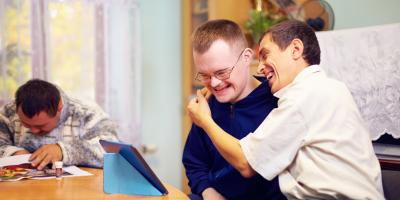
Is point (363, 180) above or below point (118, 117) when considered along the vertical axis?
above

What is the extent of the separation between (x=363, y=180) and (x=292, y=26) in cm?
50

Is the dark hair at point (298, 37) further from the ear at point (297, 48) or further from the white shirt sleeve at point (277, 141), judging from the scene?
the white shirt sleeve at point (277, 141)

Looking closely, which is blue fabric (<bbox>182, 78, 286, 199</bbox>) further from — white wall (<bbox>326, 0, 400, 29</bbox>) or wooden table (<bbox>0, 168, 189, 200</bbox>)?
white wall (<bbox>326, 0, 400, 29</bbox>)

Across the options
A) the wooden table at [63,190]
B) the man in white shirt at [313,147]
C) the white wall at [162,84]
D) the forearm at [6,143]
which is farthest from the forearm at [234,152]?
the white wall at [162,84]

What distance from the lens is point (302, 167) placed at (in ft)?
3.61

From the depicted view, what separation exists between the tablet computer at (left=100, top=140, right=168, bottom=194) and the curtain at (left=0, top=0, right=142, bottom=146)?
5.21 feet

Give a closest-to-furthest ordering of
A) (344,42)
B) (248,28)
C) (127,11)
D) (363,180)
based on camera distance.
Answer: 1. (363,180)
2. (344,42)
3. (248,28)
4. (127,11)

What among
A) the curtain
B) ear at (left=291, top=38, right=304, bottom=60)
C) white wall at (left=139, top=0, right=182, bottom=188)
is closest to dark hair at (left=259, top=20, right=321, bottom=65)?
ear at (left=291, top=38, right=304, bottom=60)

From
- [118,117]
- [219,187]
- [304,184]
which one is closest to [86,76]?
[118,117]

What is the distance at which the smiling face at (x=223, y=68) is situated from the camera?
144 centimetres

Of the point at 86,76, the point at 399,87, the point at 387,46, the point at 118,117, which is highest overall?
the point at 387,46

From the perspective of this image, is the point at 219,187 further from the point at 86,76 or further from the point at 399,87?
the point at 86,76

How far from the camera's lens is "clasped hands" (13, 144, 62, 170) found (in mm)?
1660

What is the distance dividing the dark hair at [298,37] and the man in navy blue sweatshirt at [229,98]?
22 centimetres
